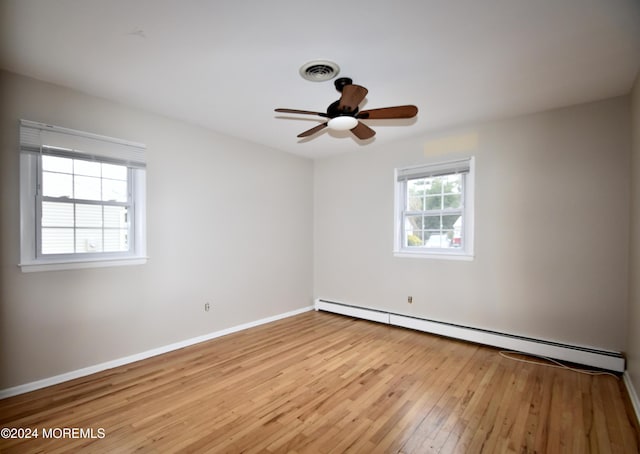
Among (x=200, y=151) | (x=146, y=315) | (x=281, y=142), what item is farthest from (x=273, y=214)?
(x=146, y=315)

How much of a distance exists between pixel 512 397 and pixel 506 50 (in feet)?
8.76

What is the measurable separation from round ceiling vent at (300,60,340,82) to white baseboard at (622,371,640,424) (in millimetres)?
3377

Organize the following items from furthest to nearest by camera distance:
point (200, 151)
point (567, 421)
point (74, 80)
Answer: point (200, 151) < point (74, 80) < point (567, 421)

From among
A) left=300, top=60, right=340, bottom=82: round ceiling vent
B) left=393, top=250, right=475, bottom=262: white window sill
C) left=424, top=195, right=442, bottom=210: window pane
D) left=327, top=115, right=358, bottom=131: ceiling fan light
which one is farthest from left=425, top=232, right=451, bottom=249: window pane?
left=300, top=60, right=340, bottom=82: round ceiling vent

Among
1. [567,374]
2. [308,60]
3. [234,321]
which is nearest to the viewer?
[308,60]

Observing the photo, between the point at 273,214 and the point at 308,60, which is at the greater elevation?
the point at 308,60

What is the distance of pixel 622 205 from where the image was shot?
282 centimetres

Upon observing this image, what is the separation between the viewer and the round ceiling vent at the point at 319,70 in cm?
230

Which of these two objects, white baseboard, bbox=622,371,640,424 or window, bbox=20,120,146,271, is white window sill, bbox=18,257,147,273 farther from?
white baseboard, bbox=622,371,640,424

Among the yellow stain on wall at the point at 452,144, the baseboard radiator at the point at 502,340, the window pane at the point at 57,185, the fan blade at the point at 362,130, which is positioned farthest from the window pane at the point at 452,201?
the window pane at the point at 57,185

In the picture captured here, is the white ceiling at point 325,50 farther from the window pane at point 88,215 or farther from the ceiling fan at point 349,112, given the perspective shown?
the window pane at point 88,215

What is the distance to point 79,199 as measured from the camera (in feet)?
9.27

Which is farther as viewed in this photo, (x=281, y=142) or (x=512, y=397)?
(x=281, y=142)

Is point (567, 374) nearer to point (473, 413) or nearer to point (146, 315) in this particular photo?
point (473, 413)
